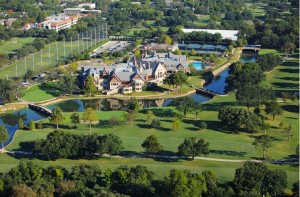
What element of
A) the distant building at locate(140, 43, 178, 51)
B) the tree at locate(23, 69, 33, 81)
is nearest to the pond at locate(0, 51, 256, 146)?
the tree at locate(23, 69, 33, 81)

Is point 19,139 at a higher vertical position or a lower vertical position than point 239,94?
lower

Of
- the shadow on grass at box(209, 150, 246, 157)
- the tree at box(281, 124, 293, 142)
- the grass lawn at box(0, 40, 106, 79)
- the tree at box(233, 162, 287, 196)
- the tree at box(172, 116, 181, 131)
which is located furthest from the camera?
the grass lawn at box(0, 40, 106, 79)

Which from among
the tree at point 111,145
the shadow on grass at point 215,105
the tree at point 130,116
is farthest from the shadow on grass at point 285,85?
the tree at point 111,145

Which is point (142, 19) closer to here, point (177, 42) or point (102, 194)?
point (177, 42)

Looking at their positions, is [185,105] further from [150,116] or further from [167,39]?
[167,39]

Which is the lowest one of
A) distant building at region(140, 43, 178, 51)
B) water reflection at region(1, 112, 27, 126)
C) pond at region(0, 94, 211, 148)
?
water reflection at region(1, 112, 27, 126)

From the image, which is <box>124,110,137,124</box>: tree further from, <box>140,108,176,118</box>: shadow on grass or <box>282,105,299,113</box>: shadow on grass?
<box>282,105,299,113</box>: shadow on grass

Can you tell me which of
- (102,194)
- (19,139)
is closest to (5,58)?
(19,139)
